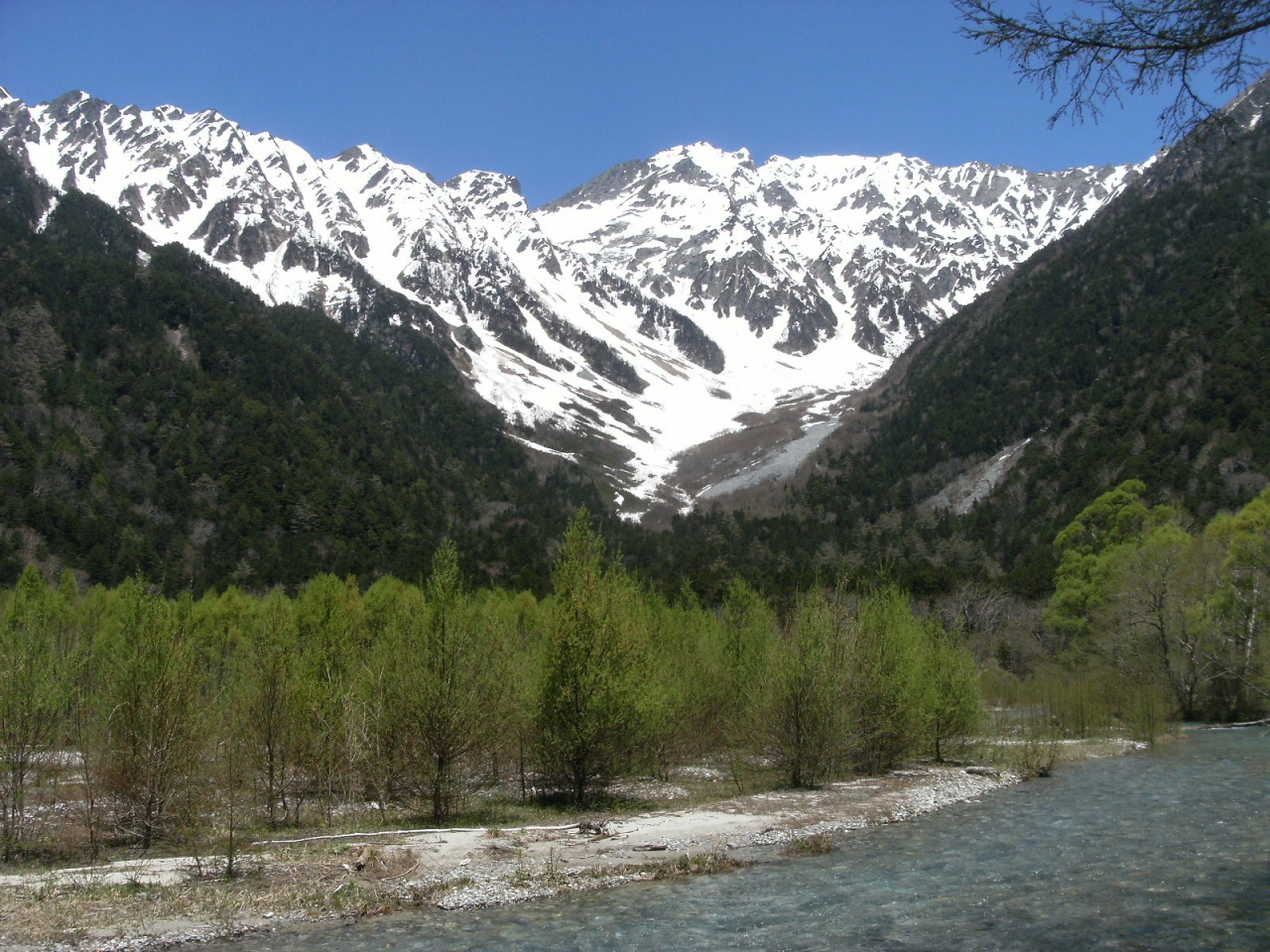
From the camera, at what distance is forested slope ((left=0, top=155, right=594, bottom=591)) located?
11912 cm

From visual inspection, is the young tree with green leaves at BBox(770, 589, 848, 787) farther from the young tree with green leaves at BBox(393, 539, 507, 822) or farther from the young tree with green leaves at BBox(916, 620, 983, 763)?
the young tree with green leaves at BBox(393, 539, 507, 822)

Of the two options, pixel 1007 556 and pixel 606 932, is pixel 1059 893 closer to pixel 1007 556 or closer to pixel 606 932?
pixel 606 932

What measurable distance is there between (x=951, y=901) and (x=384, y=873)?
39.9ft

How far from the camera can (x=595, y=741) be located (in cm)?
2812

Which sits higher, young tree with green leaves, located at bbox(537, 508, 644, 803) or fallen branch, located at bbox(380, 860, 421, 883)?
young tree with green leaves, located at bbox(537, 508, 644, 803)

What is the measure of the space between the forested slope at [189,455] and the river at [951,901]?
86.3 m

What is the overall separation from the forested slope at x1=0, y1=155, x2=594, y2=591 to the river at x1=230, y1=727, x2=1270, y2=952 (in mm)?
86302

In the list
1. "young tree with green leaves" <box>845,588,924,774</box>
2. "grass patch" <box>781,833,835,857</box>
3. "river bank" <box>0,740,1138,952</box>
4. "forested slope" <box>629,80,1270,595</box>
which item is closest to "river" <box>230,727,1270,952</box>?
"grass patch" <box>781,833,835,857</box>

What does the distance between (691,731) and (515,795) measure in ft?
32.4

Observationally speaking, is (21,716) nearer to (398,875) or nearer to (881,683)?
(398,875)

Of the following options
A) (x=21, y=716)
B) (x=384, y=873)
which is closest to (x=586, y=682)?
(x=384, y=873)

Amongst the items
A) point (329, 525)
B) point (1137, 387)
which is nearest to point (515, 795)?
point (329, 525)

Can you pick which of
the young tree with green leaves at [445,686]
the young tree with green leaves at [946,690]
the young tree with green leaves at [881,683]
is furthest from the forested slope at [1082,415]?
the young tree with green leaves at [445,686]

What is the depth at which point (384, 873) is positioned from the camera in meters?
20.2
